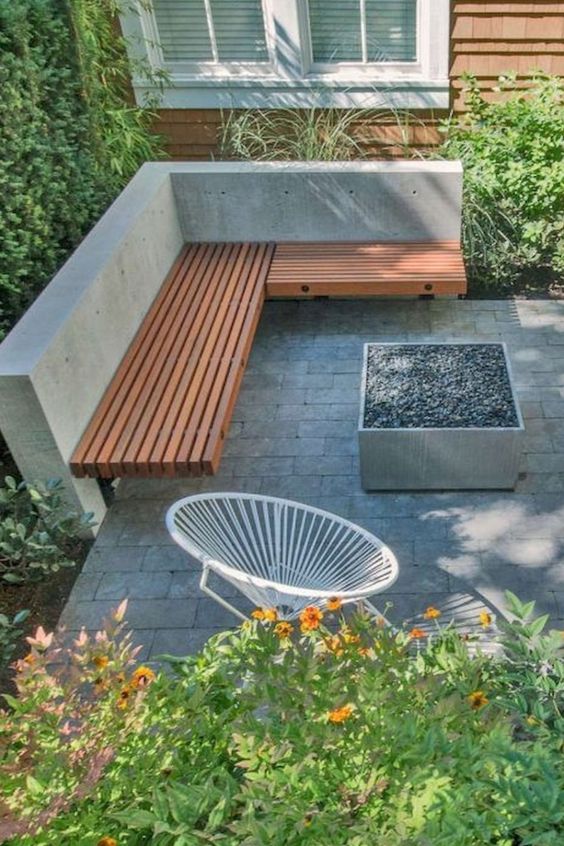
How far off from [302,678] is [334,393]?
2.99m

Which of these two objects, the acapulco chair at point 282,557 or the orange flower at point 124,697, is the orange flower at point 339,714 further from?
the acapulco chair at point 282,557

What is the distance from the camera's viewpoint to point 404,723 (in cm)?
180

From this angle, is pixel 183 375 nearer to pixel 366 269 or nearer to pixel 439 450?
pixel 439 450

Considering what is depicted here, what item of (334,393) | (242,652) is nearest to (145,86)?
(334,393)

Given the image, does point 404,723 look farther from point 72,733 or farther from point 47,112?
point 47,112

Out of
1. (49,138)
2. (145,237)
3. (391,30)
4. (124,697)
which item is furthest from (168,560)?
(391,30)

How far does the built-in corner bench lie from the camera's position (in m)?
3.75

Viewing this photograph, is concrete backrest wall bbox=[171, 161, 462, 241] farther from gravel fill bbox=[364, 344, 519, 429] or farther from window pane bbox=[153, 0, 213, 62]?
window pane bbox=[153, 0, 213, 62]

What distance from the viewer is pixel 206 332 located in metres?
4.64

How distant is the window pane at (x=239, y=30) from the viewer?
6.21m

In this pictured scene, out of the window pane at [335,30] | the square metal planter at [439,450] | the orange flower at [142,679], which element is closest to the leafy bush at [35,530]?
the orange flower at [142,679]

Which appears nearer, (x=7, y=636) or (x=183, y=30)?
(x=7, y=636)

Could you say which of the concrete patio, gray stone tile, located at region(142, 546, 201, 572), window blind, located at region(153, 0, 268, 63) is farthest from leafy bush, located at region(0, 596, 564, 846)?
window blind, located at region(153, 0, 268, 63)

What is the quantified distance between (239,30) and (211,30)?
0.84ft
